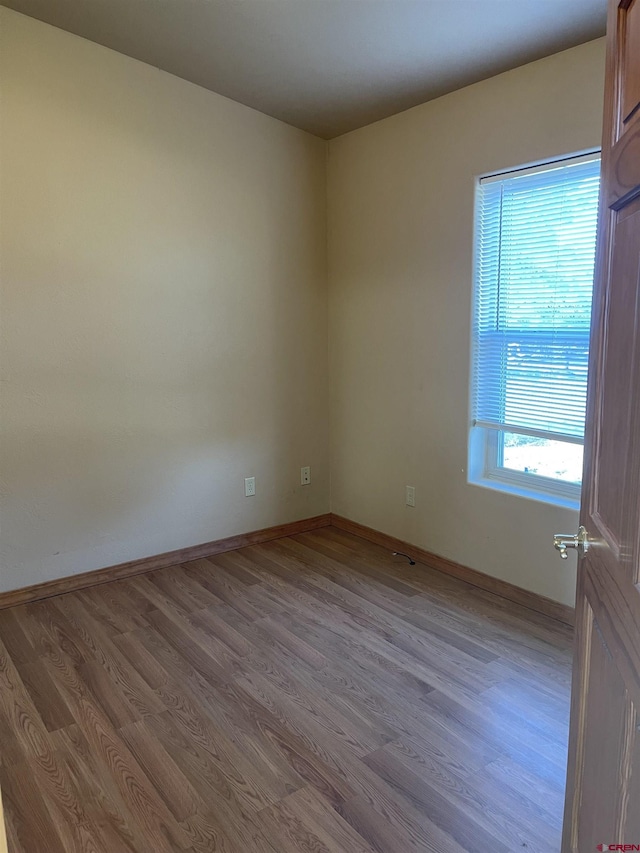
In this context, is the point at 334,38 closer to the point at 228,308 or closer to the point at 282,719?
the point at 228,308

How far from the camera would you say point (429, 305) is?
325 centimetres

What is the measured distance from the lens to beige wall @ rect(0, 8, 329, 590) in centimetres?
273

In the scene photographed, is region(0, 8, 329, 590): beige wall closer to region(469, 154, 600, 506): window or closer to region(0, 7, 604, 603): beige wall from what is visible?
region(0, 7, 604, 603): beige wall

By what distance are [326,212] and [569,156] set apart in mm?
1761

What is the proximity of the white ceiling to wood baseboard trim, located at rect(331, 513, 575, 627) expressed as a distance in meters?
2.61

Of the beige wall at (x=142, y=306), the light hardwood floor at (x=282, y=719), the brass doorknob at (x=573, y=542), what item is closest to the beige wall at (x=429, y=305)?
the beige wall at (x=142, y=306)

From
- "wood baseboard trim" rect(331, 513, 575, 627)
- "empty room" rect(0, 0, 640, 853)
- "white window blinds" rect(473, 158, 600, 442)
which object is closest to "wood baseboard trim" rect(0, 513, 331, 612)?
"empty room" rect(0, 0, 640, 853)

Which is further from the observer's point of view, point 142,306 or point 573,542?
point 142,306

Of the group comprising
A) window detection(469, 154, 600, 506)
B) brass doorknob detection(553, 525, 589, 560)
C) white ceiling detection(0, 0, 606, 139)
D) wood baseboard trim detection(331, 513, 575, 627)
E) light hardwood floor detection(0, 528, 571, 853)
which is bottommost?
light hardwood floor detection(0, 528, 571, 853)

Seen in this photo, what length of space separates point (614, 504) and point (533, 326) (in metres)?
2.02

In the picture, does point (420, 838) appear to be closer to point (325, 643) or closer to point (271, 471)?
point (325, 643)

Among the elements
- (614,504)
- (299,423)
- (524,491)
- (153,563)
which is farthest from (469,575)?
(614,504)

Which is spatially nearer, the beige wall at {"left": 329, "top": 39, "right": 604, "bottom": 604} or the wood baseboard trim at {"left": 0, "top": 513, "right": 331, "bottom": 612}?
the beige wall at {"left": 329, "top": 39, "right": 604, "bottom": 604}

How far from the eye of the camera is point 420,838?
1.56 m
